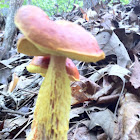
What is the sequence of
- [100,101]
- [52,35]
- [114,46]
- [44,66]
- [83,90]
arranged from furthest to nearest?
1. [114,46]
2. [83,90]
3. [100,101]
4. [44,66]
5. [52,35]

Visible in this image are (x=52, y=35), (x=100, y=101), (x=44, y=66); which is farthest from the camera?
(x=100, y=101)

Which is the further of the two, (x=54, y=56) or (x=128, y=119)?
(x=128, y=119)

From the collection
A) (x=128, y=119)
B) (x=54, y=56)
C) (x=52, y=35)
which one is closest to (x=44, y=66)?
(x=54, y=56)

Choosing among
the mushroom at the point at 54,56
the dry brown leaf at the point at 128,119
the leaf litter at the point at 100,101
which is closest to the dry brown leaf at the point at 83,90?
the leaf litter at the point at 100,101

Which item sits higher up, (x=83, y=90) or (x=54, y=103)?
(x=54, y=103)

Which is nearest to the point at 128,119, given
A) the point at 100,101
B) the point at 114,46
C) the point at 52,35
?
the point at 100,101

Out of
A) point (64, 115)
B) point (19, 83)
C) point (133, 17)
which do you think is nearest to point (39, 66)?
point (64, 115)

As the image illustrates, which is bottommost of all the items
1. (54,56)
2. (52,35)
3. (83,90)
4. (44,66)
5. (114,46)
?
(83,90)

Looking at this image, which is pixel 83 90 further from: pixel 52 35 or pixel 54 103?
pixel 52 35

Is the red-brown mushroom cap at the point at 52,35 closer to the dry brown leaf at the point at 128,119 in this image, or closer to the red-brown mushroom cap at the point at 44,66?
the red-brown mushroom cap at the point at 44,66
